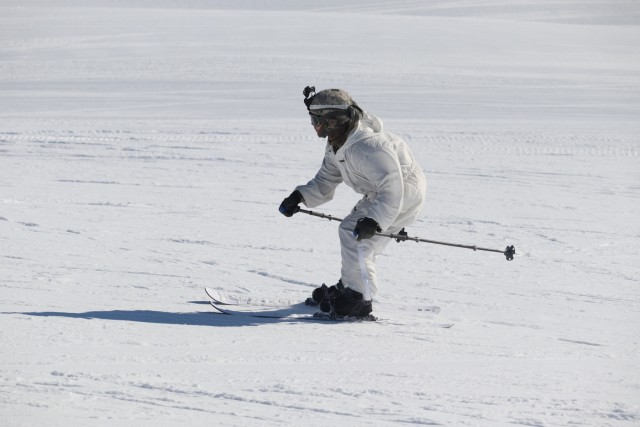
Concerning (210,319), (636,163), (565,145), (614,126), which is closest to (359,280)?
(210,319)

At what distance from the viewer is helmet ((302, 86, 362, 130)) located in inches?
183

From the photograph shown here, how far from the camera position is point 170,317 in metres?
4.64

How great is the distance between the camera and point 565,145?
11.1 metres

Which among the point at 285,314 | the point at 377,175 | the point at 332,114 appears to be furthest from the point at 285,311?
the point at 332,114

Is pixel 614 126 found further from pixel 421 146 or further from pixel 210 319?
pixel 210 319

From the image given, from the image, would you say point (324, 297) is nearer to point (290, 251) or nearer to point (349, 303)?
point (349, 303)

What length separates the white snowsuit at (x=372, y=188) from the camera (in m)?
4.59

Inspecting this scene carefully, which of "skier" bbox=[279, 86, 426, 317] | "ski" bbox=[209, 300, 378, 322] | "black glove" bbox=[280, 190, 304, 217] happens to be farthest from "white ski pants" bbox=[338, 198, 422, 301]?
"black glove" bbox=[280, 190, 304, 217]

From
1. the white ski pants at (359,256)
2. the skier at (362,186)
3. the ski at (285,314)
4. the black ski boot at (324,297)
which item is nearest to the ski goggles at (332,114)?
the skier at (362,186)

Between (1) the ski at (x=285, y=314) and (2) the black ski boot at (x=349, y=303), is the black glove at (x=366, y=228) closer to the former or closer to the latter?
(2) the black ski boot at (x=349, y=303)

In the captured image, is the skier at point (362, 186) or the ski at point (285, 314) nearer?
the skier at point (362, 186)

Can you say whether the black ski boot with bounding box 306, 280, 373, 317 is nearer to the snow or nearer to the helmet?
the snow

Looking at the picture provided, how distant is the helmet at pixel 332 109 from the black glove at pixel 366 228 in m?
0.48

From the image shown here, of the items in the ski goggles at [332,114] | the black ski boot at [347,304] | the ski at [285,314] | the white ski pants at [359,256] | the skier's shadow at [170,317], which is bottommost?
the skier's shadow at [170,317]
